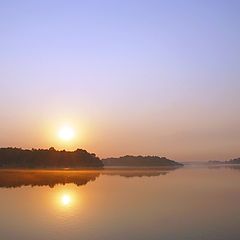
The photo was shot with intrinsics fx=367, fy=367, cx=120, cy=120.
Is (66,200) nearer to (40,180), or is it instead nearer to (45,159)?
(40,180)

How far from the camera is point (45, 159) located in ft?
493

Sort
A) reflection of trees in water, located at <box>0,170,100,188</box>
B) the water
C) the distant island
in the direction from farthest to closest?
1. the distant island
2. reflection of trees in water, located at <box>0,170,100,188</box>
3. the water

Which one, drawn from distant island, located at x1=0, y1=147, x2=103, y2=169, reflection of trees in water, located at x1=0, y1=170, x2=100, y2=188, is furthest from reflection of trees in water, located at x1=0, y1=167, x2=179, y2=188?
distant island, located at x1=0, y1=147, x2=103, y2=169

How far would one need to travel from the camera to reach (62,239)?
17.7 m

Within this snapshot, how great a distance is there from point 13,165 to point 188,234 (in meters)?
125

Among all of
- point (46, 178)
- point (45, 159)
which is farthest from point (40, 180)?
point (45, 159)

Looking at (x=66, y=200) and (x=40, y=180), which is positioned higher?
(x=40, y=180)

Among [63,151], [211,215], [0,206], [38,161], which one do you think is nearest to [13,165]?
[38,161]

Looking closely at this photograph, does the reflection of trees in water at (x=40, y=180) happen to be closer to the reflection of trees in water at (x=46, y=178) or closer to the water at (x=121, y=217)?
the reflection of trees in water at (x=46, y=178)

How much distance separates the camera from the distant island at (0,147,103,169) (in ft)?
443

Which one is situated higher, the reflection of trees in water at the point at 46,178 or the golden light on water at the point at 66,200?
the reflection of trees in water at the point at 46,178

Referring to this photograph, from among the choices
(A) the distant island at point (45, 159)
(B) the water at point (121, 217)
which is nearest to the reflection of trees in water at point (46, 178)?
(B) the water at point (121, 217)

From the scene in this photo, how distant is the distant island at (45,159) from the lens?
443ft

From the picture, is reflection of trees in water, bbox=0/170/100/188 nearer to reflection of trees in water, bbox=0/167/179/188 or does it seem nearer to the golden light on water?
reflection of trees in water, bbox=0/167/179/188
